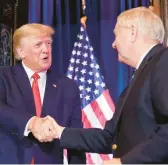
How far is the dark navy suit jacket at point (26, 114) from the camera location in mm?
2162

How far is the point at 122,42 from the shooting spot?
1811 millimetres

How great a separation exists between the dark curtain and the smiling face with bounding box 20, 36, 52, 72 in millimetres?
1194

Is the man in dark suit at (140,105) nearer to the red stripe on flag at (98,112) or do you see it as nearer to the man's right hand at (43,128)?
the man's right hand at (43,128)

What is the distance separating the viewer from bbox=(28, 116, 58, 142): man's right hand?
208cm

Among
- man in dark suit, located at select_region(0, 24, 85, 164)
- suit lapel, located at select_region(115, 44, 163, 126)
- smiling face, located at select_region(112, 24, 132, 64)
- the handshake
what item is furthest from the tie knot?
suit lapel, located at select_region(115, 44, 163, 126)

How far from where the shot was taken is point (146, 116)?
1.55 metres

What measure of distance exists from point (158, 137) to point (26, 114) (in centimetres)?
93

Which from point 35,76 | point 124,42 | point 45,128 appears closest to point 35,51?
point 35,76

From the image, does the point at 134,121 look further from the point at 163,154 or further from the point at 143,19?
the point at 143,19

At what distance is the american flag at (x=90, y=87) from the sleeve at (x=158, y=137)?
1963 millimetres

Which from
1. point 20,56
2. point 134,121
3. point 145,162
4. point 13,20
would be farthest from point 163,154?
point 13,20

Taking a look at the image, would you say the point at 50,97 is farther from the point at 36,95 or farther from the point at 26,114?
the point at 26,114

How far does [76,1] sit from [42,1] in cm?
34

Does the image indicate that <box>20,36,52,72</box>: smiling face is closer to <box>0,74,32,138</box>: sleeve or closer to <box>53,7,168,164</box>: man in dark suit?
<box>0,74,32,138</box>: sleeve
